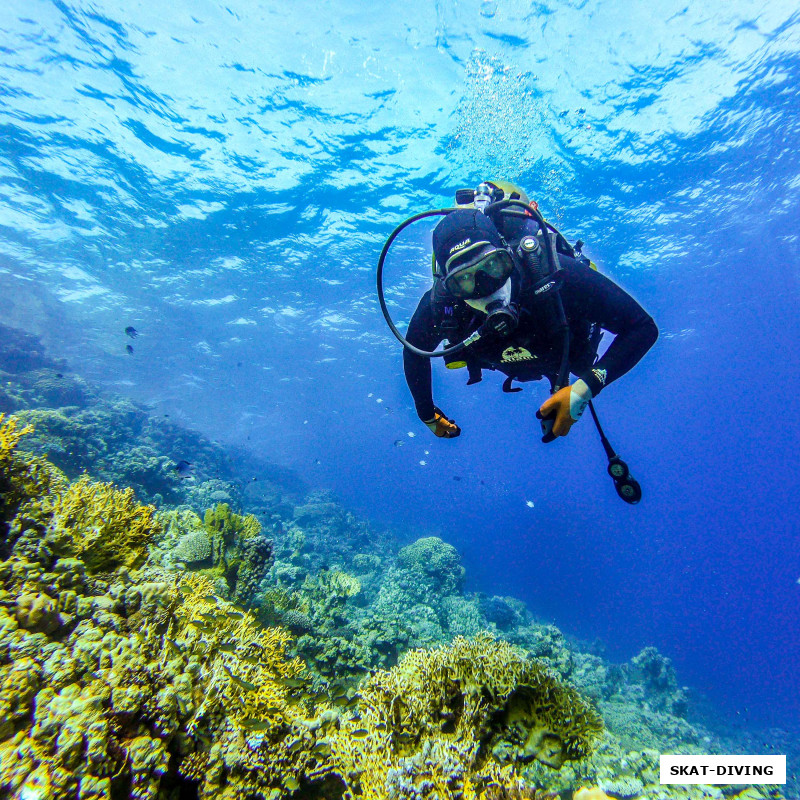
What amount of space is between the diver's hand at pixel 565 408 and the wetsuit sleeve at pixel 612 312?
667 mm

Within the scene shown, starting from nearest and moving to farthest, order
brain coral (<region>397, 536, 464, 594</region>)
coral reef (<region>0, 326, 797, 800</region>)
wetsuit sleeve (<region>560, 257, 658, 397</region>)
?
coral reef (<region>0, 326, 797, 800</region>) → wetsuit sleeve (<region>560, 257, 658, 397</region>) → brain coral (<region>397, 536, 464, 594</region>)

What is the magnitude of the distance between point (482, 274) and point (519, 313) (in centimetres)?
69

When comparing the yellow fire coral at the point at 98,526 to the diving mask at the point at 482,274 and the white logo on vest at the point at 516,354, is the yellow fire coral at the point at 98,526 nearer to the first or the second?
the diving mask at the point at 482,274

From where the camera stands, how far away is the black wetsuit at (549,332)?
3.91 metres

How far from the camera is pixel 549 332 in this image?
4105 mm

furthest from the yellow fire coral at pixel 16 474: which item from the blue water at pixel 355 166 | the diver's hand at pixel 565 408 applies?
the blue water at pixel 355 166

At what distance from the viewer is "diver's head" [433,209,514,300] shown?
3.57 meters

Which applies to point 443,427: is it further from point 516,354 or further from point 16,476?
point 16,476

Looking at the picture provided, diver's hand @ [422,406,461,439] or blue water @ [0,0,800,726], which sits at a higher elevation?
blue water @ [0,0,800,726]

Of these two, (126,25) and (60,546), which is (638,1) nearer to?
(126,25)

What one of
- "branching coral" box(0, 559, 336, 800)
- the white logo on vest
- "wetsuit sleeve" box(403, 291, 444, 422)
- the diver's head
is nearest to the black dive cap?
the diver's head

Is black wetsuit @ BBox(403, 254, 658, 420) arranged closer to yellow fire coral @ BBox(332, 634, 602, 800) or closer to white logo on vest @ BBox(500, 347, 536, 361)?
white logo on vest @ BBox(500, 347, 536, 361)

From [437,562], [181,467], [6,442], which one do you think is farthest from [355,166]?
[6,442]

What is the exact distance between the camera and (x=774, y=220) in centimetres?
2145
